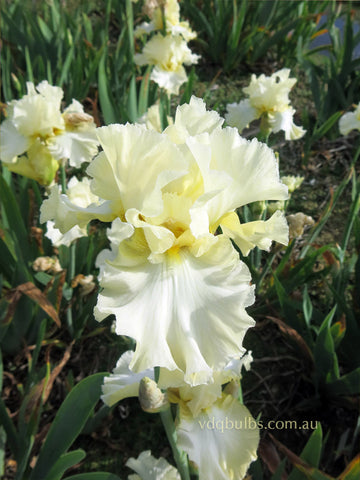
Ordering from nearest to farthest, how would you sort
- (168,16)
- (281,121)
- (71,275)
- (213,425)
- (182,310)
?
(182,310), (213,425), (71,275), (281,121), (168,16)

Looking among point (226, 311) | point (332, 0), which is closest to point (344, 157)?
point (332, 0)

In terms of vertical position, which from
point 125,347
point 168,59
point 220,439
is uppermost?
point 168,59

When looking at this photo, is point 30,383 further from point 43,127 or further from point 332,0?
point 332,0

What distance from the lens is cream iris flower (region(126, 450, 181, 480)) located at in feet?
3.78

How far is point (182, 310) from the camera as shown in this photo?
768 mm

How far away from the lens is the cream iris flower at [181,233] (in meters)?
0.75

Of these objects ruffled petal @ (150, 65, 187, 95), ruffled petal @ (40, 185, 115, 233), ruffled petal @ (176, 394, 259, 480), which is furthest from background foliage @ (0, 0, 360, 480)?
ruffled petal @ (40, 185, 115, 233)

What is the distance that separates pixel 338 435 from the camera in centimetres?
168

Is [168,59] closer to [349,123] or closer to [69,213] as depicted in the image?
[349,123]

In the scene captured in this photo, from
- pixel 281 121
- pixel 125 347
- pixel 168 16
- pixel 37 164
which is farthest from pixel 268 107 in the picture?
pixel 125 347

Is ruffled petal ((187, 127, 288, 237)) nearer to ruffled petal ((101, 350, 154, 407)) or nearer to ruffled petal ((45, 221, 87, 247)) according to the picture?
ruffled petal ((101, 350, 154, 407))

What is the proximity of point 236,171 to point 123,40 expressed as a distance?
2.54 m

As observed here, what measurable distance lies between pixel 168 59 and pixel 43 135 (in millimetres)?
1117

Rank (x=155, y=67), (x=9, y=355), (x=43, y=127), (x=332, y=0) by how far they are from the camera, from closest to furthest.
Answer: (x=43, y=127) < (x=9, y=355) < (x=155, y=67) < (x=332, y=0)
